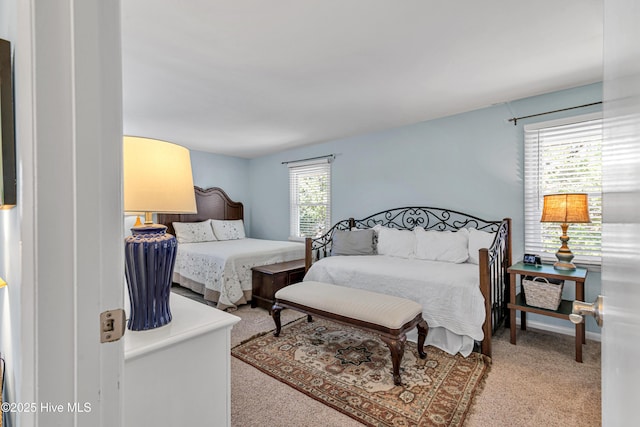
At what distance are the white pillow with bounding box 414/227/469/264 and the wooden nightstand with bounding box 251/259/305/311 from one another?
1.45 metres

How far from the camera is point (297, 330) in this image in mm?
2785

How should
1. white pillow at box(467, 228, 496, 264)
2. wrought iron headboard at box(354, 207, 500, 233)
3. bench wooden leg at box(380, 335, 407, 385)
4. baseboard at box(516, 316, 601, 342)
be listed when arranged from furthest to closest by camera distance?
1. wrought iron headboard at box(354, 207, 500, 233)
2. white pillow at box(467, 228, 496, 264)
3. baseboard at box(516, 316, 601, 342)
4. bench wooden leg at box(380, 335, 407, 385)

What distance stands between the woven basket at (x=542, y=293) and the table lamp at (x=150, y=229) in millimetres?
2773

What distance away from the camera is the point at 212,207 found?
17.5 ft

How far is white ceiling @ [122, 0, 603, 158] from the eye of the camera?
1.65 meters

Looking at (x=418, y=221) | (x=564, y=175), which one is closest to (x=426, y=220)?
(x=418, y=221)

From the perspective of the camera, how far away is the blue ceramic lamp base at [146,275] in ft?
3.28

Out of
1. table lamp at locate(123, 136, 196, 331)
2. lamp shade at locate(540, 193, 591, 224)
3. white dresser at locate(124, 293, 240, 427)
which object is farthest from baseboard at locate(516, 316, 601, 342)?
table lamp at locate(123, 136, 196, 331)

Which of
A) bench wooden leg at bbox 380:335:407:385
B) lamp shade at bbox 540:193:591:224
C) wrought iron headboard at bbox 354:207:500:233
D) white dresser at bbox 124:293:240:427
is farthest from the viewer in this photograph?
wrought iron headboard at bbox 354:207:500:233

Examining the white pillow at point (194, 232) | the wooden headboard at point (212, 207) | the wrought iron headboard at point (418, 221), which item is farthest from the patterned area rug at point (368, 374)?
the wooden headboard at point (212, 207)

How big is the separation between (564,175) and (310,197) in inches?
131

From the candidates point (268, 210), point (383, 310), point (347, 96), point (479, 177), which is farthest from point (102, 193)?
point (268, 210)

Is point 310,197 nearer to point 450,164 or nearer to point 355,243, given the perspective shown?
point 355,243

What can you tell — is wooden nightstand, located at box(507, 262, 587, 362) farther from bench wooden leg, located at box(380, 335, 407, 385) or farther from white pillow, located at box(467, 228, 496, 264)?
bench wooden leg, located at box(380, 335, 407, 385)
